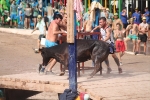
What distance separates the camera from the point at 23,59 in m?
22.3

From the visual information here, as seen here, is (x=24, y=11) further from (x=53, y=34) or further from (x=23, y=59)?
(x=53, y=34)

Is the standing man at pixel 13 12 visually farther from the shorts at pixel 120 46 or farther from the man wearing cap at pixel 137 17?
the shorts at pixel 120 46

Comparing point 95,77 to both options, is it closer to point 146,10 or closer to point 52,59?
point 52,59

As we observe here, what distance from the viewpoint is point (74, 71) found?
11.4 meters

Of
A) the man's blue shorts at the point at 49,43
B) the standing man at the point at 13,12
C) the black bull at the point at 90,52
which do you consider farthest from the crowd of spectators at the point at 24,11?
the black bull at the point at 90,52

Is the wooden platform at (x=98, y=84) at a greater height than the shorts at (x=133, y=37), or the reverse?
the shorts at (x=133, y=37)

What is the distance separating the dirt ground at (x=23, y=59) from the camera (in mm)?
19203

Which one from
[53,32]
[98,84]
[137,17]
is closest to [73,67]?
[98,84]

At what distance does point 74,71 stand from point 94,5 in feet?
36.8

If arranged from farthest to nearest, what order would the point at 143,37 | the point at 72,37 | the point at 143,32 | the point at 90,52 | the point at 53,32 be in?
the point at 143,32 → the point at 143,37 → the point at 53,32 → the point at 90,52 → the point at 72,37

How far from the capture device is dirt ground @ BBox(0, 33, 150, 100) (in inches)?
756

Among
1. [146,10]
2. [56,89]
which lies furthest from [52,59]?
[146,10]

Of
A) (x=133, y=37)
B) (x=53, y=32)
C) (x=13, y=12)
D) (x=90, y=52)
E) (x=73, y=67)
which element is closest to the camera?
(x=73, y=67)

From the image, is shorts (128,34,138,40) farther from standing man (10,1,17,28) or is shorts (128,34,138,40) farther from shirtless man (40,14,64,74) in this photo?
standing man (10,1,17,28)
